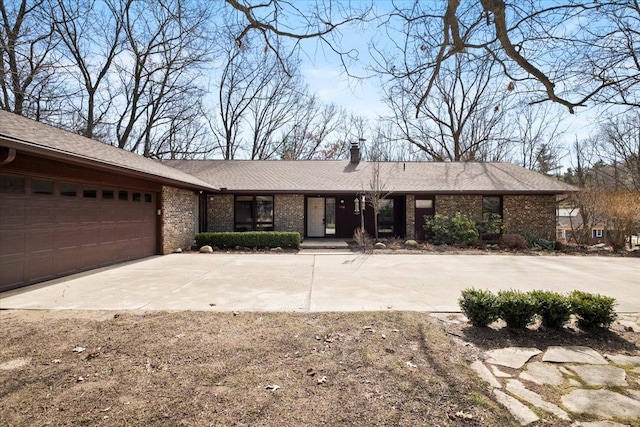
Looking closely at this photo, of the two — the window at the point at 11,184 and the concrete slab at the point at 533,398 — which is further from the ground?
the window at the point at 11,184

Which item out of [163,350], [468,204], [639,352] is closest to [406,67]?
[639,352]

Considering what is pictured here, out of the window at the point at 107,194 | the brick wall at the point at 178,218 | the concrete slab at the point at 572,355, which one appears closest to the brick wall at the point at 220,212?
the brick wall at the point at 178,218

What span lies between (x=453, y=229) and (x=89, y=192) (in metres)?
13.0

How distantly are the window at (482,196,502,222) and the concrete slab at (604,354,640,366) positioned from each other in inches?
496

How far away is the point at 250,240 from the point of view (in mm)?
12562

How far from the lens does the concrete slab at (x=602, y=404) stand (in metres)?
2.36

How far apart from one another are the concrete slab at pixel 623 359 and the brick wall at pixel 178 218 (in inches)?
446

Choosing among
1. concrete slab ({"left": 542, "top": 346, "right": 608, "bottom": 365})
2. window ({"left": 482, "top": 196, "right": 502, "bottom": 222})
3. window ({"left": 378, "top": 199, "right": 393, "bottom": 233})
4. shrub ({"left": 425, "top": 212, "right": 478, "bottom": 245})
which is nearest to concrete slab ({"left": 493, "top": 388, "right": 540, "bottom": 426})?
concrete slab ({"left": 542, "top": 346, "right": 608, "bottom": 365})

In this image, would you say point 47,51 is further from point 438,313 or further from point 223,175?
point 438,313

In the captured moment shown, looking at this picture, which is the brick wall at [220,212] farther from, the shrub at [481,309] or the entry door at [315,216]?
the shrub at [481,309]

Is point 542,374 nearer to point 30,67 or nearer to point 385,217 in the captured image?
point 385,217

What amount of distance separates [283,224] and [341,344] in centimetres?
1150

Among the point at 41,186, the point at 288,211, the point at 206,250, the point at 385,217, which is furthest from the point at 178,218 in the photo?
the point at 385,217

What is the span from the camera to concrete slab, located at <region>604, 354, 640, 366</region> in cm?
317
